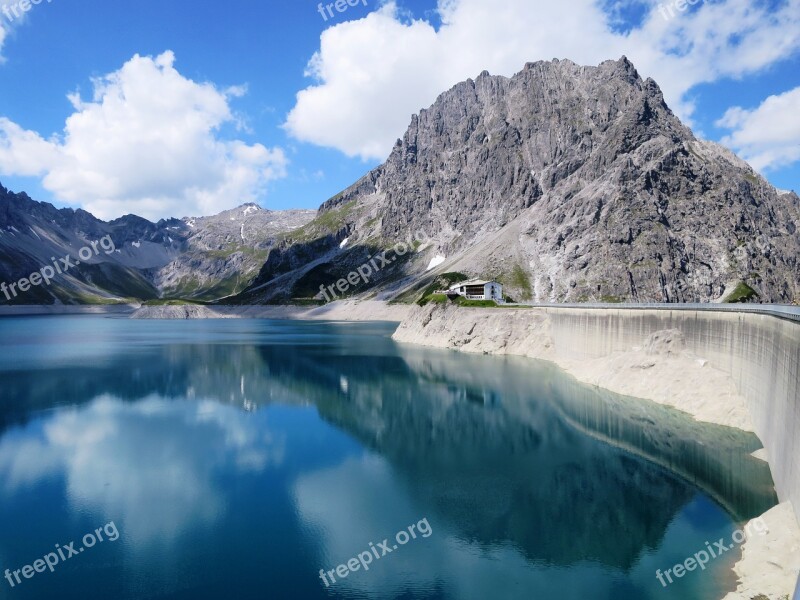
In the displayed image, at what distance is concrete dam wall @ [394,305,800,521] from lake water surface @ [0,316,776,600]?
118 inches

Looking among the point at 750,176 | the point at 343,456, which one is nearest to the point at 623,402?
the point at 343,456

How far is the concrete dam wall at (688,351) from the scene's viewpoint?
27.0 metres

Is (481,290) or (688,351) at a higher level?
(481,290)

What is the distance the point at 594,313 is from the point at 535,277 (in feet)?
345

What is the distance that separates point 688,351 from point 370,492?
116 ft

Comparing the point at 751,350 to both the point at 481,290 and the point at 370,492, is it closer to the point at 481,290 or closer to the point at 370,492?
the point at 370,492

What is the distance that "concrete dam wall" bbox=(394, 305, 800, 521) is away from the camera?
26969 millimetres

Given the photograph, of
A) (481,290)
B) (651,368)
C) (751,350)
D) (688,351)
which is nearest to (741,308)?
(751,350)

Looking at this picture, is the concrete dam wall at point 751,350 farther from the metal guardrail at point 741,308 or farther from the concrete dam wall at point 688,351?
the metal guardrail at point 741,308

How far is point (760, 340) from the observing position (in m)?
35.5

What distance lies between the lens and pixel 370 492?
96.1ft

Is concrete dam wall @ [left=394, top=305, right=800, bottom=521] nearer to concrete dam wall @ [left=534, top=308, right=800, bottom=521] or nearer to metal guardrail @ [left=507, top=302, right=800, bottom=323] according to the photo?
concrete dam wall @ [left=534, top=308, right=800, bottom=521]

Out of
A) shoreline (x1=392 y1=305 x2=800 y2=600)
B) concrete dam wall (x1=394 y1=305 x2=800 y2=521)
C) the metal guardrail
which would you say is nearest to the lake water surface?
shoreline (x1=392 y1=305 x2=800 y2=600)

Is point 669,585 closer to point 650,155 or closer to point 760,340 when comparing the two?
point 760,340
